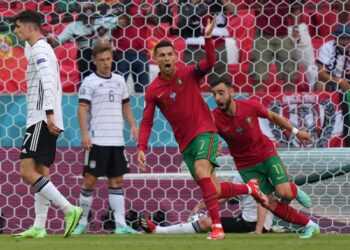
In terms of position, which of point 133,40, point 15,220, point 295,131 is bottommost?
point 15,220

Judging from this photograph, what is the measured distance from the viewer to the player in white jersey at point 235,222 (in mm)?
10203

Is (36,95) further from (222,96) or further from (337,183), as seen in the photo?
(337,183)

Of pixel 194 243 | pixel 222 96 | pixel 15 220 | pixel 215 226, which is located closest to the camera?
pixel 194 243

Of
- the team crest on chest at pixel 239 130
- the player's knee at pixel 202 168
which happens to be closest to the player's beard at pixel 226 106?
the team crest on chest at pixel 239 130

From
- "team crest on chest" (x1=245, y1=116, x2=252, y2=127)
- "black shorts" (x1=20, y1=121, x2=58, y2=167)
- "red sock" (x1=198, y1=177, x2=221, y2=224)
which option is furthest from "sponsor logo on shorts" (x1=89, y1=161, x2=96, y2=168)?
"red sock" (x1=198, y1=177, x2=221, y2=224)

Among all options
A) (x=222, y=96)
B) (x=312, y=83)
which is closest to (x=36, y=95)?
(x=222, y=96)

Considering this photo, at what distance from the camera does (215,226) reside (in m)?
8.64

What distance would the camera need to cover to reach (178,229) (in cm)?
1027

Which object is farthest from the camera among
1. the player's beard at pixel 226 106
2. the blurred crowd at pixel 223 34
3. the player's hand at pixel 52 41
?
the player's hand at pixel 52 41

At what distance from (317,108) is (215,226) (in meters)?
2.66

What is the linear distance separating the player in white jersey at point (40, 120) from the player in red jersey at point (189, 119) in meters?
0.74

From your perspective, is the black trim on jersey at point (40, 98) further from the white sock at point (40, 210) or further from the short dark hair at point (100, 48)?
the short dark hair at point (100, 48)

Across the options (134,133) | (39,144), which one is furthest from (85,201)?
(39,144)

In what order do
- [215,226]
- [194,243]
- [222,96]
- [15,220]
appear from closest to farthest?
[194,243], [215,226], [222,96], [15,220]
